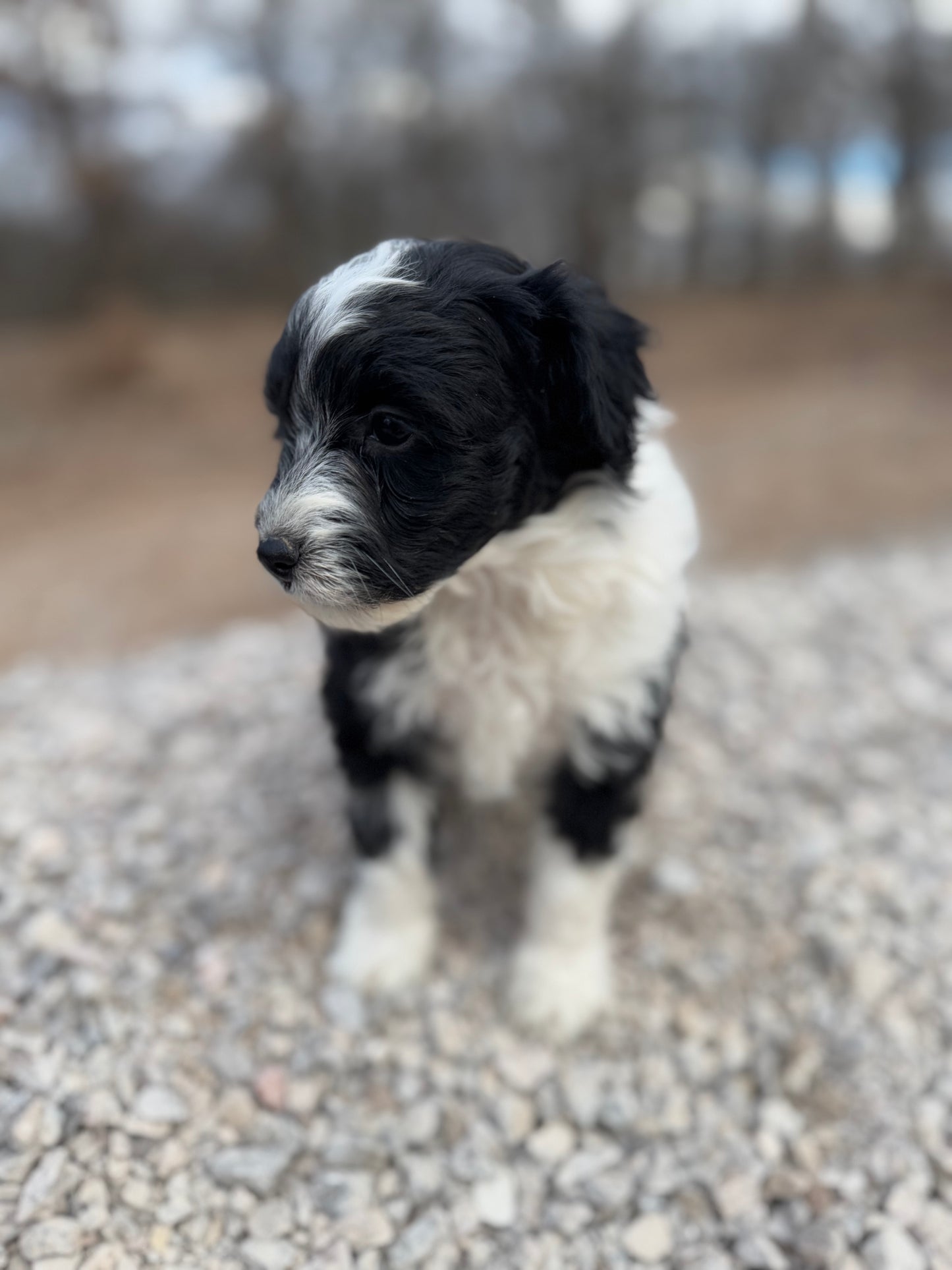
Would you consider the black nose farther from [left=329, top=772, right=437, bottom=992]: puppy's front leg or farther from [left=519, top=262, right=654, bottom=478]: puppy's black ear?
[left=329, top=772, right=437, bottom=992]: puppy's front leg

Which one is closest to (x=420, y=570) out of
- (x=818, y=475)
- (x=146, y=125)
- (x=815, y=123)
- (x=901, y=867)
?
(x=901, y=867)

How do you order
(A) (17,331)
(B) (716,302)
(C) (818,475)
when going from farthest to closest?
(B) (716,302) < (A) (17,331) < (C) (818,475)

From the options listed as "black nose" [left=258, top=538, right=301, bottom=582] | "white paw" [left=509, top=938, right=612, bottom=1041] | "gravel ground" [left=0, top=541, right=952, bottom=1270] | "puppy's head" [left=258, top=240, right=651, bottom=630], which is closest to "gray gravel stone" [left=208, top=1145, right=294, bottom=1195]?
"gravel ground" [left=0, top=541, right=952, bottom=1270]

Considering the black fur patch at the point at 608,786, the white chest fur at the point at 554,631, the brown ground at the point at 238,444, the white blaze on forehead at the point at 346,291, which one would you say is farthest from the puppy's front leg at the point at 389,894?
the brown ground at the point at 238,444

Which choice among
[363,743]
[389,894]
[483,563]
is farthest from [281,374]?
[389,894]

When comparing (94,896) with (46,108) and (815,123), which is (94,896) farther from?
(815,123)

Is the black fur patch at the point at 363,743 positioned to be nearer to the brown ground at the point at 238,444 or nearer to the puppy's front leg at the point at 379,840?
the puppy's front leg at the point at 379,840

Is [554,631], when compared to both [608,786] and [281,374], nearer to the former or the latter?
[608,786]
